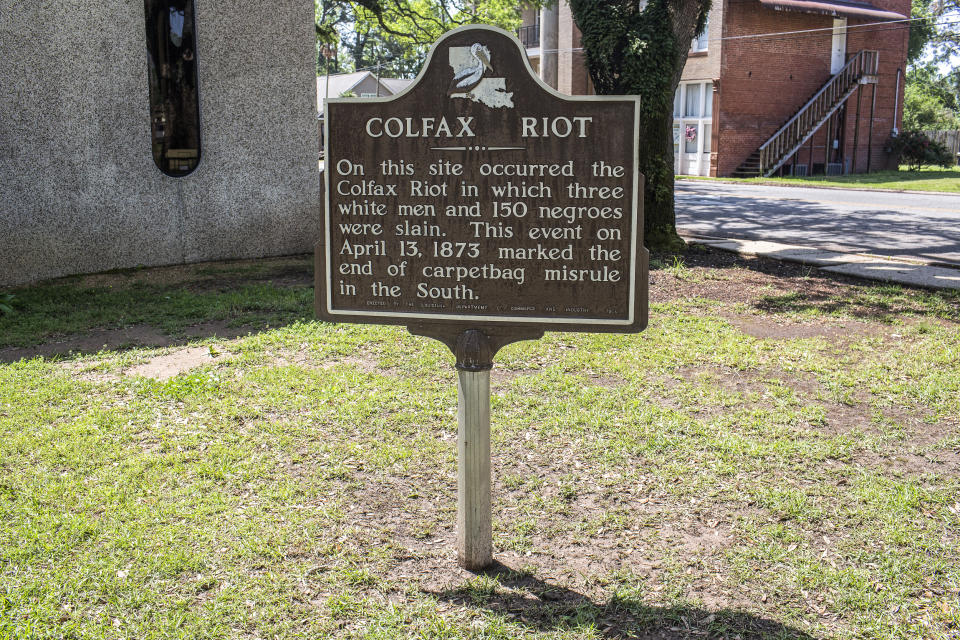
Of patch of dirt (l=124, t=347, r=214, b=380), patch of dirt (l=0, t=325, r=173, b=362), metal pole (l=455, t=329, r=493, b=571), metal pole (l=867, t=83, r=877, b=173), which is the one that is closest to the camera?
metal pole (l=455, t=329, r=493, b=571)

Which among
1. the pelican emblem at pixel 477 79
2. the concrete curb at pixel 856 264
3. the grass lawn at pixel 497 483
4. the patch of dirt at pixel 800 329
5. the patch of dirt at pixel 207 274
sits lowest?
the grass lawn at pixel 497 483

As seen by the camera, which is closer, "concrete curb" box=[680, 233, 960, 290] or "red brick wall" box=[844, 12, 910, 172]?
"concrete curb" box=[680, 233, 960, 290]

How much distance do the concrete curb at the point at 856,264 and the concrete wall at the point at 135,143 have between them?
17.8ft

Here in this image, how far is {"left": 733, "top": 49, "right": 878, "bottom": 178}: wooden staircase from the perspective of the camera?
102 ft

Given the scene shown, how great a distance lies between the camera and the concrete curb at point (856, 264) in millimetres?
8648

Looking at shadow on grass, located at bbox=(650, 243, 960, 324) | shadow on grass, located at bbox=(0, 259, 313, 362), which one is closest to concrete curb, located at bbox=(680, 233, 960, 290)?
shadow on grass, located at bbox=(650, 243, 960, 324)

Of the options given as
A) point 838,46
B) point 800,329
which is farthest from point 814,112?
point 800,329

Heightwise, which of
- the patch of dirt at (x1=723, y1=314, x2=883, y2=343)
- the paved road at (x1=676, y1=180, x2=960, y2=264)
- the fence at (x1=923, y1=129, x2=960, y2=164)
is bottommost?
the patch of dirt at (x1=723, y1=314, x2=883, y2=343)

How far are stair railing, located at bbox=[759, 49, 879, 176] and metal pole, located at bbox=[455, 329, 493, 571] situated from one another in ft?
96.3

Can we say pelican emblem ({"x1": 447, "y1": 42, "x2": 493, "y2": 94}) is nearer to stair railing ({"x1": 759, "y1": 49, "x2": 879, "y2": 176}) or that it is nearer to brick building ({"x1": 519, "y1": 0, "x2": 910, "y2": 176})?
brick building ({"x1": 519, "y1": 0, "x2": 910, "y2": 176})

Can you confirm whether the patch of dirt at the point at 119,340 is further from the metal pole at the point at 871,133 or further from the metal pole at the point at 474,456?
the metal pole at the point at 871,133

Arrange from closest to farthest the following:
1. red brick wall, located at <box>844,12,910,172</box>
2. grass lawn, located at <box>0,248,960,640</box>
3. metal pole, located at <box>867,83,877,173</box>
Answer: grass lawn, located at <box>0,248,960,640</box>, red brick wall, located at <box>844,12,910,172</box>, metal pole, located at <box>867,83,877,173</box>

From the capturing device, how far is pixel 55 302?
26.4 feet

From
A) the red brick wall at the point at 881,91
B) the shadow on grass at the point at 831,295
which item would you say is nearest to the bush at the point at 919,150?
the red brick wall at the point at 881,91
